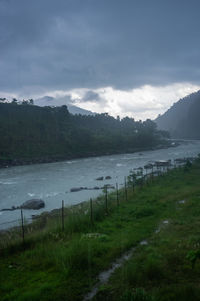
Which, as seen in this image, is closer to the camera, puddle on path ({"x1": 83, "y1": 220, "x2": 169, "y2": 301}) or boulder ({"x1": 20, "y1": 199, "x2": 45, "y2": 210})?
puddle on path ({"x1": 83, "y1": 220, "x2": 169, "y2": 301})

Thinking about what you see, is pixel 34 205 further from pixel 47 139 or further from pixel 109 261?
pixel 47 139

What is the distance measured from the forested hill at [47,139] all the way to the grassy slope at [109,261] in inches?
2151

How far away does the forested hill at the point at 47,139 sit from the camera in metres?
76.4

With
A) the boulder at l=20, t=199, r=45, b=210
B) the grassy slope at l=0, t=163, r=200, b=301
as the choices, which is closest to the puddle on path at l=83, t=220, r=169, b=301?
the grassy slope at l=0, t=163, r=200, b=301

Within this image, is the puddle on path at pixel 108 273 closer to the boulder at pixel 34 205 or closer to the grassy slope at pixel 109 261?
the grassy slope at pixel 109 261

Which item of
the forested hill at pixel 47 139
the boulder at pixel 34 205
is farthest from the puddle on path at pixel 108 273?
the forested hill at pixel 47 139

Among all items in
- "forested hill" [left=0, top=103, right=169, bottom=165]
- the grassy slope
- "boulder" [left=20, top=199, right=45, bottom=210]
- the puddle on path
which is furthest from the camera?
"forested hill" [left=0, top=103, right=169, bottom=165]

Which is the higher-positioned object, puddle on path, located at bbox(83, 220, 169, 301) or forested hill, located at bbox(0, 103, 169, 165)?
forested hill, located at bbox(0, 103, 169, 165)

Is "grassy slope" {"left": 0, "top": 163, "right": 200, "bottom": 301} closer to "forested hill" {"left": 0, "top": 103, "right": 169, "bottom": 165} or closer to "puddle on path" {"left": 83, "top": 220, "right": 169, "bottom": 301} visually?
"puddle on path" {"left": 83, "top": 220, "right": 169, "bottom": 301}

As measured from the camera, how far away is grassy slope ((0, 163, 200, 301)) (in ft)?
21.1

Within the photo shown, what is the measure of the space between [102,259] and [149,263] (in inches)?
74.0

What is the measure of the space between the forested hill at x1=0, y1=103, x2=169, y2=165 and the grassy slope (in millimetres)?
54646

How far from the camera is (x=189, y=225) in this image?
39.3 ft

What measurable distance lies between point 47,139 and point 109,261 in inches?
3441
